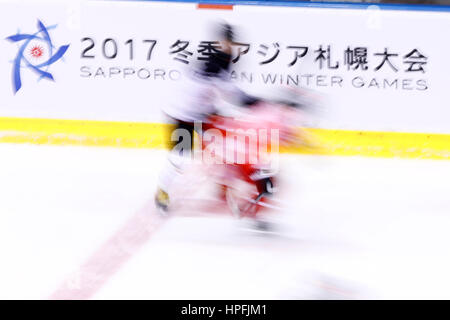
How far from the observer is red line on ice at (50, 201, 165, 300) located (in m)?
2.12

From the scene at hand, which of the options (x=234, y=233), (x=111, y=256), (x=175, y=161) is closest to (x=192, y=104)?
(x=175, y=161)

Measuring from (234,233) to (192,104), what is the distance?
0.74 metres

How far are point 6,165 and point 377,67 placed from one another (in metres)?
2.11

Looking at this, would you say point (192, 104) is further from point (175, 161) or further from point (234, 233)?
point (234, 233)

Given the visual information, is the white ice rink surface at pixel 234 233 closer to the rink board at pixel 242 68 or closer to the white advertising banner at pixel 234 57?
the rink board at pixel 242 68

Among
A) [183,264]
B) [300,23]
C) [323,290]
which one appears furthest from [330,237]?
[300,23]

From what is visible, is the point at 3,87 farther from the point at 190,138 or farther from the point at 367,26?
the point at 367,26

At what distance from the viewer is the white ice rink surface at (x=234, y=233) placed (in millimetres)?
2188

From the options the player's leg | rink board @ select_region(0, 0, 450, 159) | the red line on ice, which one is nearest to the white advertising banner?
rink board @ select_region(0, 0, 450, 159)

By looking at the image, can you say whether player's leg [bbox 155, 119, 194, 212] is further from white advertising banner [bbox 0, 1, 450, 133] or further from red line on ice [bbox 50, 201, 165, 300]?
white advertising banner [bbox 0, 1, 450, 133]

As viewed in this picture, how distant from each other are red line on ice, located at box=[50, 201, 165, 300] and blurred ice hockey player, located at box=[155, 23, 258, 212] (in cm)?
12

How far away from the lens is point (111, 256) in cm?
231

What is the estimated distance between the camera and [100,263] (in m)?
2.27

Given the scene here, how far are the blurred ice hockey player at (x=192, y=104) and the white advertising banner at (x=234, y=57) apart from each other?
8 cm
